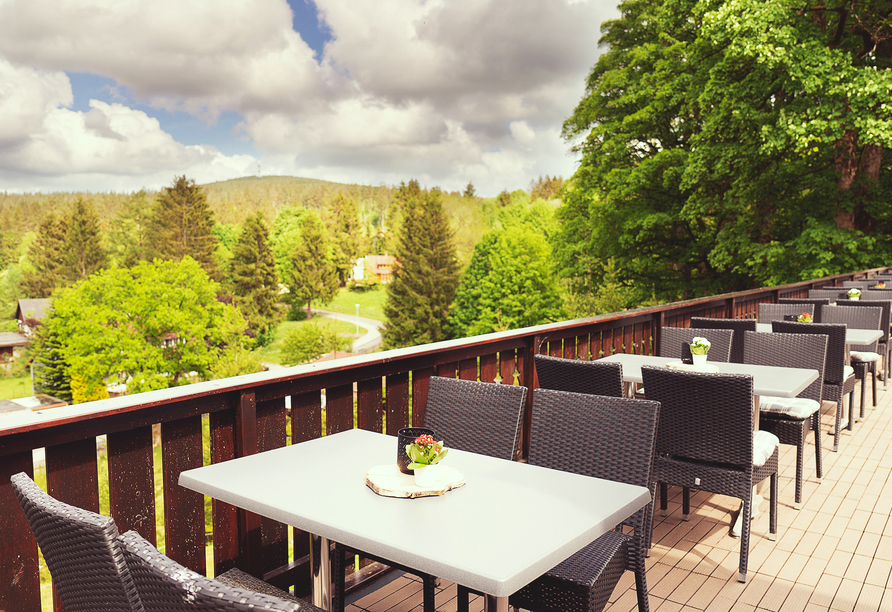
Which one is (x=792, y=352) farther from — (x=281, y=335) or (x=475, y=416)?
(x=281, y=335)

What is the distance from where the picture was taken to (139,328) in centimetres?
3272

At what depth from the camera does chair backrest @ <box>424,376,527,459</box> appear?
2.41m

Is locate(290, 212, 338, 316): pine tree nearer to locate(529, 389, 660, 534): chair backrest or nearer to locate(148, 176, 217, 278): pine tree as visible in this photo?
locate(148, 176, 217, 278): pine tree

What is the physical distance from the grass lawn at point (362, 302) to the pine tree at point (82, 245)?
71.7 feet

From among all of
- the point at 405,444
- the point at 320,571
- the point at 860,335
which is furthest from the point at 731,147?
the point at 320,571

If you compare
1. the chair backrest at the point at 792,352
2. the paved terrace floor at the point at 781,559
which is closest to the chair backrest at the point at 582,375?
the paved terrace floor at the point at 781,559

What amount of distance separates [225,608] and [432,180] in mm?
96592

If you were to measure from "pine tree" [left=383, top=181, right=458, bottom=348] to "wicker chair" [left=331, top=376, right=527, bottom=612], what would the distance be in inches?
1603

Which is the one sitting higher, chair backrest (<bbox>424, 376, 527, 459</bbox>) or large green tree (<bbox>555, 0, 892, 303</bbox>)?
large green tree (<bbox>555, 0, 892, 303</bbox>)

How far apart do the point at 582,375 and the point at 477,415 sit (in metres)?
0.79

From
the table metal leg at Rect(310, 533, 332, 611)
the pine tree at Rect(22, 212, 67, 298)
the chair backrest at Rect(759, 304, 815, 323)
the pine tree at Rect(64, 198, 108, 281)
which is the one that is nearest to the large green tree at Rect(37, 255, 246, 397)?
the pine tree at Rect(64, 198, 108, 281)

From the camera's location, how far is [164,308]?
3291 cm

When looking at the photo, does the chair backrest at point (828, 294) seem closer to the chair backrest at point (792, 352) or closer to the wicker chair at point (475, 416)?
the chair backrest at point (792, 352)

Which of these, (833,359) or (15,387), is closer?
(833,359)
